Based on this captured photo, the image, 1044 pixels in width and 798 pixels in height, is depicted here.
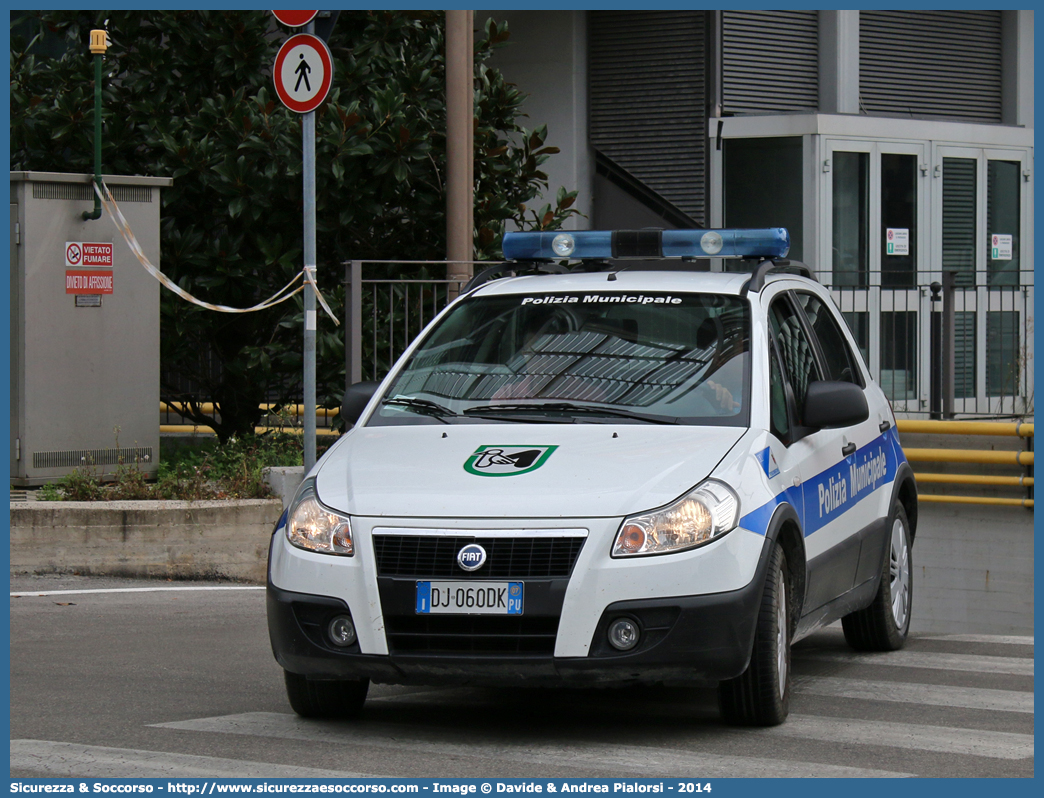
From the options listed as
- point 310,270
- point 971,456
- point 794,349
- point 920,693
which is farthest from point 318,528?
point 971,456

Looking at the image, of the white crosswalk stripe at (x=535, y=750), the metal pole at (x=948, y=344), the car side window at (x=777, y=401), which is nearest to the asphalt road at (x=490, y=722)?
the white crosswalk stripe at (x=535, y=750)

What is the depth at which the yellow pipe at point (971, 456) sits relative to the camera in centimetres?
1165

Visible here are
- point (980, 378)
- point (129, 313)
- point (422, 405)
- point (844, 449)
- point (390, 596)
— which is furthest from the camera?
point (980, 378)

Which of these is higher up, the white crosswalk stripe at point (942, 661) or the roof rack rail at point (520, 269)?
the roof rack rail at point (520, 269)

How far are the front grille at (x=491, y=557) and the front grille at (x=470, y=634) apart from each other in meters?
0.15

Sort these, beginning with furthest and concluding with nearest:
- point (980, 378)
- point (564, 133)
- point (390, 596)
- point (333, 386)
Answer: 1. point (564, 133)
2. point (980, 378)
3. point (333, 386)
4. point (390, 596)

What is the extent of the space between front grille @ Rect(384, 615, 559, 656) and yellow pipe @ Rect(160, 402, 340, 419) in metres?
7.69

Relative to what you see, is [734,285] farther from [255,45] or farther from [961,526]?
[255,45]

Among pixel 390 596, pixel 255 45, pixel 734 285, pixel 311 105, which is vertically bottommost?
pixel 390 596

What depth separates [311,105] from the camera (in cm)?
996

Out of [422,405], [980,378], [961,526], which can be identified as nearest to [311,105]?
[422,405]

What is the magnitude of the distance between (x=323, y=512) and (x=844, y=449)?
99.7 inches

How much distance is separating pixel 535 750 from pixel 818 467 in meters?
1.86

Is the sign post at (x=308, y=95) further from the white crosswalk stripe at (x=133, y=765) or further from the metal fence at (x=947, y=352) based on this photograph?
the metal fence at (x=947, y=352)
